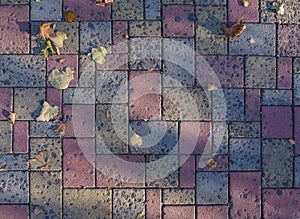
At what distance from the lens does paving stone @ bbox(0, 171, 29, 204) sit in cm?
324

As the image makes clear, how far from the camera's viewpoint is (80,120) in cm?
327

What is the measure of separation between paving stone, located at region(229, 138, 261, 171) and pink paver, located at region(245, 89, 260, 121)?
19cm

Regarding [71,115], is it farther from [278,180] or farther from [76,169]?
[278,180]

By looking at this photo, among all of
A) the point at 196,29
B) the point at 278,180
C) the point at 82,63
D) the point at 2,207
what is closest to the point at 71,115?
the point at 82,63

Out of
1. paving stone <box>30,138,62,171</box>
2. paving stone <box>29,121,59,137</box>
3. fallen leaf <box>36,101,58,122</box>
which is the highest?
fallen leaf <box>36,101,58,122</box>

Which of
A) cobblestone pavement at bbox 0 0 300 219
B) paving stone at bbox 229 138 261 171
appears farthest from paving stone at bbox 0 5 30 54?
paving stone at bbox 229 138 261 171

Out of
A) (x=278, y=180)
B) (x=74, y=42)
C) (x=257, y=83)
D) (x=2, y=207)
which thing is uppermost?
(x=74, y=42)

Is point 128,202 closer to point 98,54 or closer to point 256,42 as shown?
point 98,54

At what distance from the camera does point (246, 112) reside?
10.9 feet

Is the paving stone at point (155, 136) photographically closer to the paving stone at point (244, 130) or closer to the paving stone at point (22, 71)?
the paving stone at point (244, 130)

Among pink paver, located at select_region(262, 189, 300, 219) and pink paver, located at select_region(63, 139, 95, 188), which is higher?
pink paver, located at select_region(63, 139, 95, 188)

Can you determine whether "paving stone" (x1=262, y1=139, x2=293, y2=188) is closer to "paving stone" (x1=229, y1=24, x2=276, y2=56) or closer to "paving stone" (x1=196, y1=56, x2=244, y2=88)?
"paving stone" (x1=196, y1=56, x2=244, y2=88)

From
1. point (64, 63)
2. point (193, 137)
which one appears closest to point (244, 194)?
point (193, 137)

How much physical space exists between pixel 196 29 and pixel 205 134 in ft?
3.00
